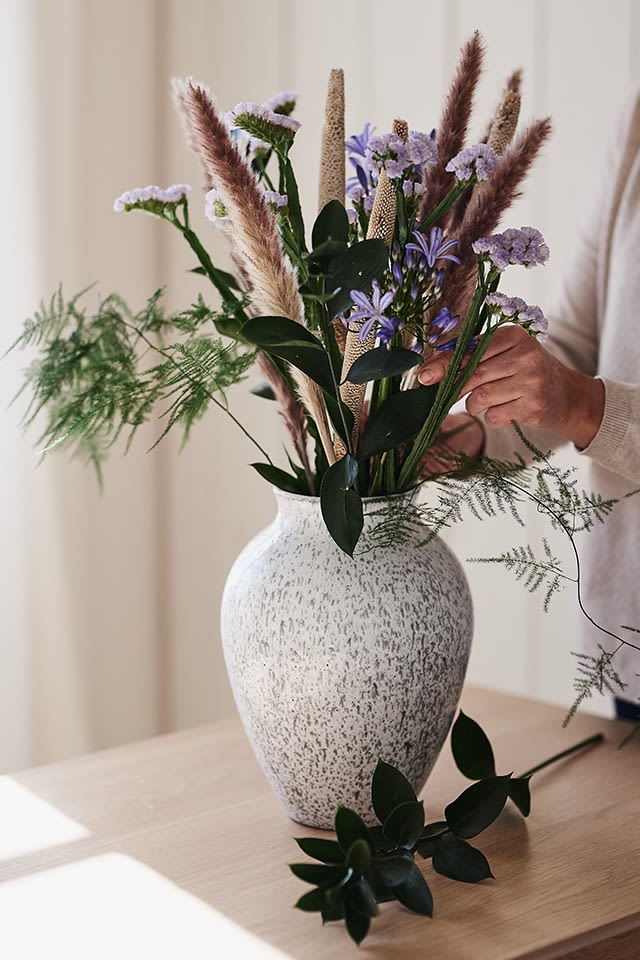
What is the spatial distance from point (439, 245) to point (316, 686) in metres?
0.33

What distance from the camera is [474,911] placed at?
2.48 ft

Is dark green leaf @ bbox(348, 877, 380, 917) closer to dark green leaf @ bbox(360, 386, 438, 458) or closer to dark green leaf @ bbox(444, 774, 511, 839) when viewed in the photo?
dark green leaf @ bbox(444, 774, 511, 839)

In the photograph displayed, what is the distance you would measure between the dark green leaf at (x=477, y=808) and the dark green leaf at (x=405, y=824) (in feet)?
0.16

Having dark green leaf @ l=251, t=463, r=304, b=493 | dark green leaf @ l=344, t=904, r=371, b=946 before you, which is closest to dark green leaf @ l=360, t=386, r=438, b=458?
dark green leaf @ l=251, t=463, r=304, b=493

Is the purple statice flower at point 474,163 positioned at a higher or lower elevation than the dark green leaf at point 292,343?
higher

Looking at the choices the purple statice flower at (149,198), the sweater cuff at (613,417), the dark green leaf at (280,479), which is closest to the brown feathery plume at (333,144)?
the purple statice flower at (149,198)

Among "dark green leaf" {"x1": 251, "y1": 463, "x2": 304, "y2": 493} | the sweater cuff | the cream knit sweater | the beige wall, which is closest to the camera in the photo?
"dark green leaf" {"x1": 251, "y1": 463, "x2": 304, "y2": 493}

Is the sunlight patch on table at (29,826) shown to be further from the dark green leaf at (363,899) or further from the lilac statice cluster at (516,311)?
the lilac statice cluster at (516,311)

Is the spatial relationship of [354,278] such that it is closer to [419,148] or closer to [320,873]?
[419,148]

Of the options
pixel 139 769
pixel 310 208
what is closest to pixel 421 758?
pixel 139 769

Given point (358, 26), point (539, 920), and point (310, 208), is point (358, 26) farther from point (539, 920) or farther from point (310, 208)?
point (539, 920)

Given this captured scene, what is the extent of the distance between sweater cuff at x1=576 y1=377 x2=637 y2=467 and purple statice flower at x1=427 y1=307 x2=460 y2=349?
263 millimetres

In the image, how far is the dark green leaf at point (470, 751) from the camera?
0.92m

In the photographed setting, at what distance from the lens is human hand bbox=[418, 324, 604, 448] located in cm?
84
